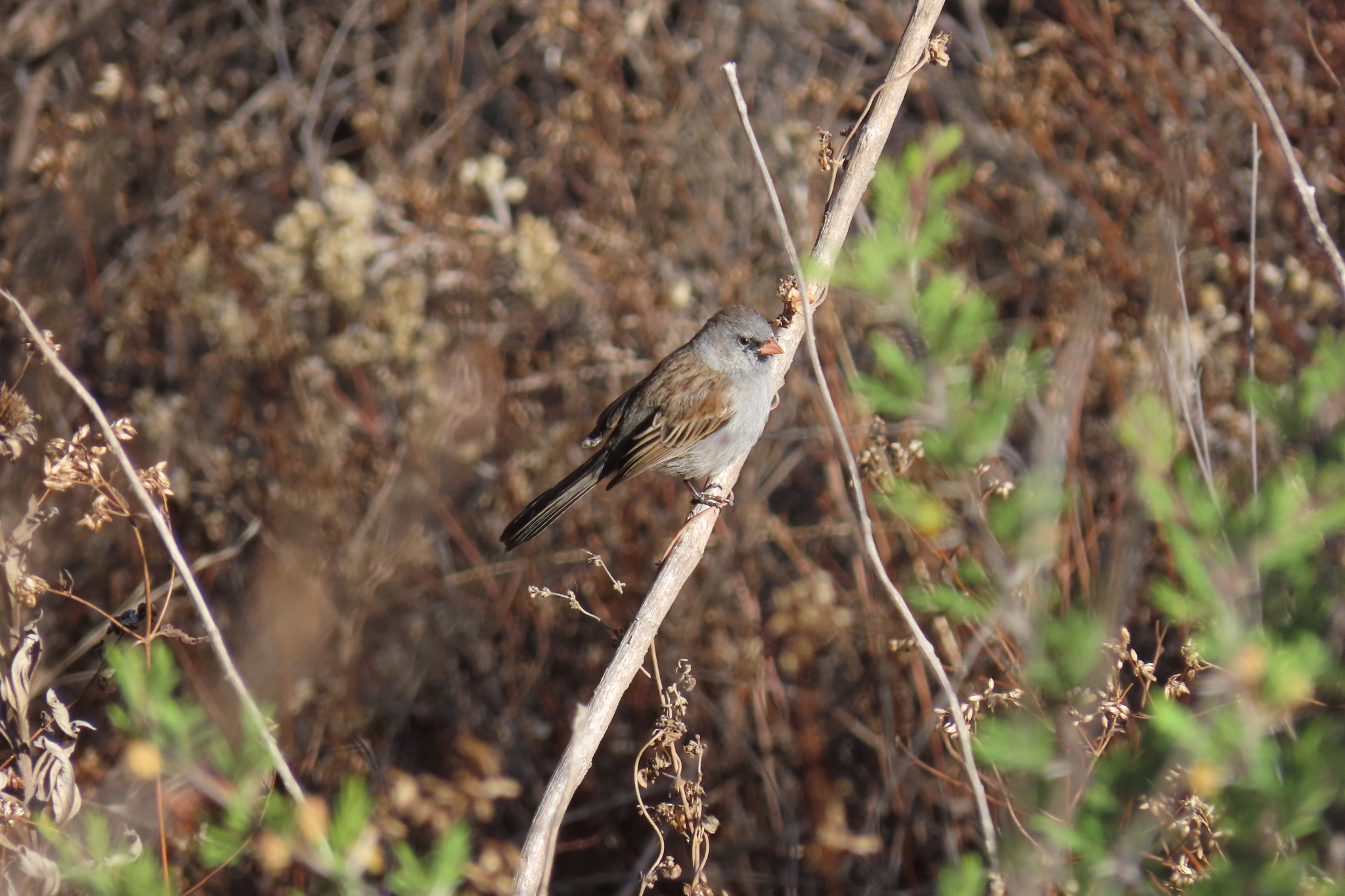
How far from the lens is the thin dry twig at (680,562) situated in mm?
2236

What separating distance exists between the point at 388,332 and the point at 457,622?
1.71m

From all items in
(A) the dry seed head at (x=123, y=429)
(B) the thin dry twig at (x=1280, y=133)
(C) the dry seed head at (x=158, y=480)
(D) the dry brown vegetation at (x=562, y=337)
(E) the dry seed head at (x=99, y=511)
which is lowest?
(D) the dry brown vegetation at (x=562, y=337)

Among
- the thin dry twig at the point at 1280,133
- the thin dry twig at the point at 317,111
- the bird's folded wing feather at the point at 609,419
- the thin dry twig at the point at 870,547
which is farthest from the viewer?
the thin dry twig at the point at 317,111

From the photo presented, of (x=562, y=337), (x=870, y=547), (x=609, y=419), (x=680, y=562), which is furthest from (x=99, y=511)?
(x=562, y=337)

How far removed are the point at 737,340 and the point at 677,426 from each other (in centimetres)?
42

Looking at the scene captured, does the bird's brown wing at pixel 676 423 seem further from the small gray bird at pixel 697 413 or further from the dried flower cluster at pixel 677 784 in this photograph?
the dried flower cluster at pixel 677 784

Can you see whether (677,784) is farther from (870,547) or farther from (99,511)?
(99,511)

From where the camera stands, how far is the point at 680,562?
291 cm

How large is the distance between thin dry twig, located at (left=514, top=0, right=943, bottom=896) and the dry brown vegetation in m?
1.35

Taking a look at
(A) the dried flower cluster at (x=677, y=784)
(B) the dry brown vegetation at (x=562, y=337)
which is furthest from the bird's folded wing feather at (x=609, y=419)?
(A) the dried flower cluster at (x=677, y=784)

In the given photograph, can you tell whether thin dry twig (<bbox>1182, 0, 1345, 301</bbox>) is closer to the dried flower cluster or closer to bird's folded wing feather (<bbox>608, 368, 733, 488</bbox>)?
the dried flower cluster

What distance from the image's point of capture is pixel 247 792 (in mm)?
1887

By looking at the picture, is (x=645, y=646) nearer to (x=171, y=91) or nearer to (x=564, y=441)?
(x=564, y=441)

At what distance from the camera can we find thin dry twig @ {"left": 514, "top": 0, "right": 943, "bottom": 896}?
2236 millimetres
